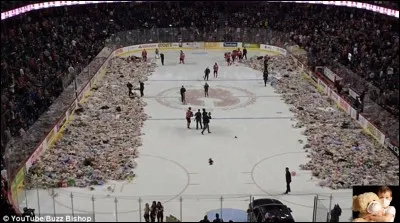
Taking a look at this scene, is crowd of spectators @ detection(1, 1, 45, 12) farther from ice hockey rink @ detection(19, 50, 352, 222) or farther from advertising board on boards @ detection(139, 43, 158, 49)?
ice hockey rink @ detection(19, 50, 352, 222)

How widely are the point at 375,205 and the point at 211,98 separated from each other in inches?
622

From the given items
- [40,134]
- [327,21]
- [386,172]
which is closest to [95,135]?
[40,134]

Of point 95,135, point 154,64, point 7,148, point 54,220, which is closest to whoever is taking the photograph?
point 54,220

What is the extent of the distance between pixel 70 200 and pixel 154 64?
19.9m

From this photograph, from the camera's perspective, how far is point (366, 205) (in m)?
11.7

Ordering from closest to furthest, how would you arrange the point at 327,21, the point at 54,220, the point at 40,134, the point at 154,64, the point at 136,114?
1. the point at 54,220
2. the point at 40,134
3. the point at 136,114
4. the point at 154,64
5. the point at 327,21

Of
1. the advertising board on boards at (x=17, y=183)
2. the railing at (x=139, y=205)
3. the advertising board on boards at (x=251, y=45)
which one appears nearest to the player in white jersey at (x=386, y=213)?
the railing at (x=139, y=205)

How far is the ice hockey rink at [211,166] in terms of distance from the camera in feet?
49.2

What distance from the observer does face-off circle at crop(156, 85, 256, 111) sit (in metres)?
25.5

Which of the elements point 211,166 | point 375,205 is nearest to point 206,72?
point 211,166

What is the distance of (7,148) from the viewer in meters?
15.1

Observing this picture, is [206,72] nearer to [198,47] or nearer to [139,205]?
[198,47]

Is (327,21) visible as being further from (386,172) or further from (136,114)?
(386,172)

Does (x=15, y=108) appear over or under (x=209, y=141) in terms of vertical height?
over
